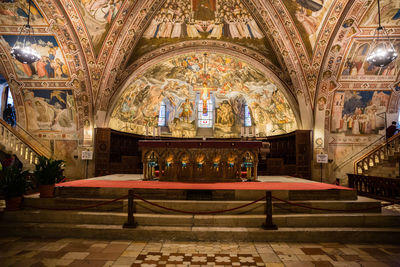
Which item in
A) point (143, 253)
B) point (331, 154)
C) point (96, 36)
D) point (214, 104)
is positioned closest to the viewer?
point (143, 253)

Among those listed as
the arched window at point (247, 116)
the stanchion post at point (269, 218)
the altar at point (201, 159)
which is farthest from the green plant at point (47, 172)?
the arched window at point (247, 116)

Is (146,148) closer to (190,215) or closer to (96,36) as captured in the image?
(190,215)

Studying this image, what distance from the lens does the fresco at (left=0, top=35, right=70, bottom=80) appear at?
1294 cm

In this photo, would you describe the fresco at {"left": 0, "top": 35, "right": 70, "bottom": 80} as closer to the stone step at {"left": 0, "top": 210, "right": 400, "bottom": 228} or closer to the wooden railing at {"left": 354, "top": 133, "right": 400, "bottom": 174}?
the stone step at {"left": 0, "top": 210, "right": 400, "bottom": 228}

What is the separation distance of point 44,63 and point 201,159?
11.3 meters

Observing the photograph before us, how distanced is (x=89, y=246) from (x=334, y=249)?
186 inches

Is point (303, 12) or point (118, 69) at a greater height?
point (303, 12)

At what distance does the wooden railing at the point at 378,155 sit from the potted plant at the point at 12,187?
47.4 feet

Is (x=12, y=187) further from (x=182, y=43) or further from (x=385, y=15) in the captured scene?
(x=385, y=15)

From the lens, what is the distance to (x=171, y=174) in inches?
321

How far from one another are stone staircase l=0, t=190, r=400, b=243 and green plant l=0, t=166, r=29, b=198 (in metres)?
0.39

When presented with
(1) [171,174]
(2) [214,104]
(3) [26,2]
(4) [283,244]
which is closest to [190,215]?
(4) [283,244]

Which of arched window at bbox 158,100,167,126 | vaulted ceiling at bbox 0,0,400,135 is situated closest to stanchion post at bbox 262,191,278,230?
vaulted ceiling at bbox 0,0,400,135

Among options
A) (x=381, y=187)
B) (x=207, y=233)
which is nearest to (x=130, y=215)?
(x=207, y=233)
